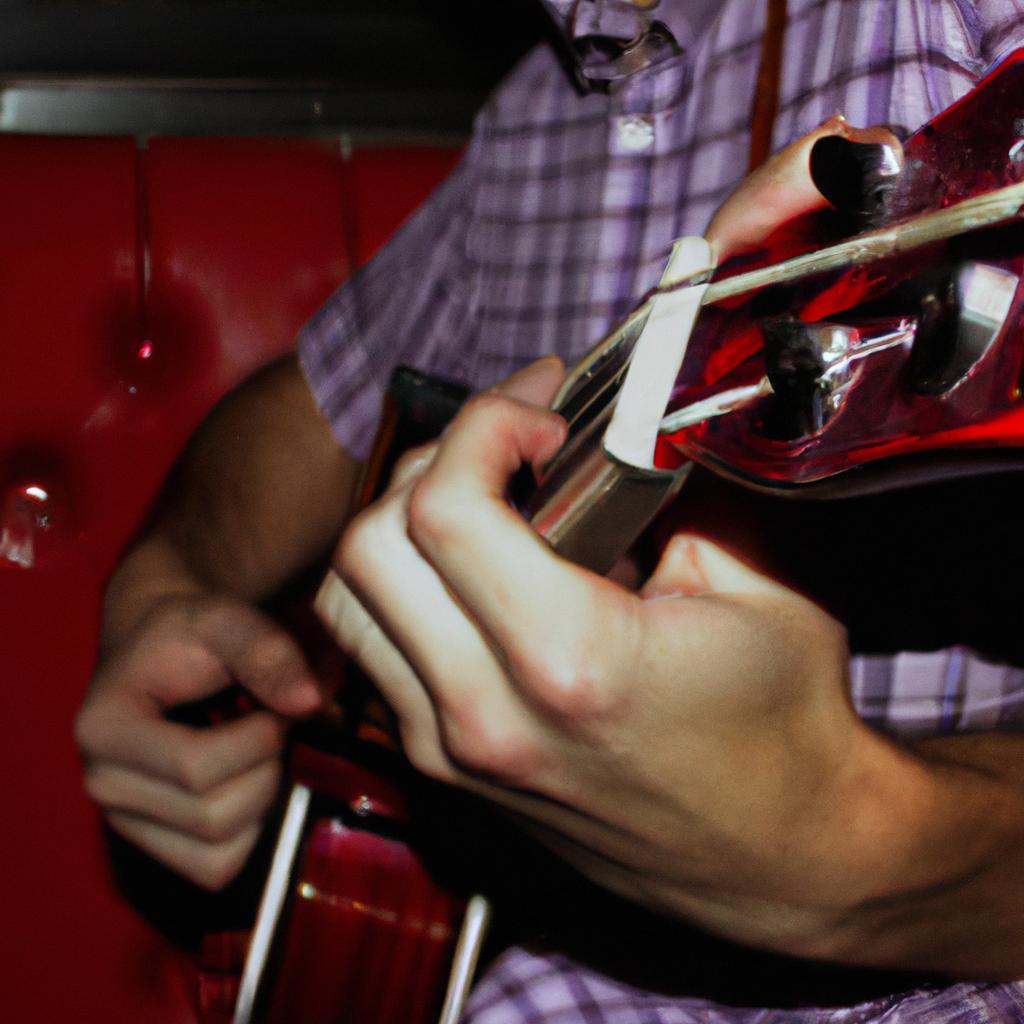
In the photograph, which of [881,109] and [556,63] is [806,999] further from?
[556,63]

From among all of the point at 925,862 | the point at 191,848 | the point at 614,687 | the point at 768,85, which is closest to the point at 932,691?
the point at 925,862

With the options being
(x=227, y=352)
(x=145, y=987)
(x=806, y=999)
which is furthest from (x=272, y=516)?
(x=806, y=999)

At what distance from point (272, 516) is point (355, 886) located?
32 cm

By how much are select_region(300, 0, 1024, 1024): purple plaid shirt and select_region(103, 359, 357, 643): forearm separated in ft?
0.10

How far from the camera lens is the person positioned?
1.08 feet

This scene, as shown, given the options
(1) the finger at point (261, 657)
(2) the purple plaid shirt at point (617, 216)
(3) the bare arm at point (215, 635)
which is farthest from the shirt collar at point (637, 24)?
(1) the finger at point (261, 657)

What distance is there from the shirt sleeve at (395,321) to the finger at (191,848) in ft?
1.08

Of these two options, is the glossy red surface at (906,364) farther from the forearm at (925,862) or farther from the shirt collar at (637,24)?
the shirt collar at (637,24)

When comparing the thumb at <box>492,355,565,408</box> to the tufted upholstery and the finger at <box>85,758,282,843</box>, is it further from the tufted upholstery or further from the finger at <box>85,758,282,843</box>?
the tufted upholstery

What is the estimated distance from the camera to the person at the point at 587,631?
13.0 inches

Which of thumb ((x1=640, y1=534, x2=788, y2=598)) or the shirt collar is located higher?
the shirt collar

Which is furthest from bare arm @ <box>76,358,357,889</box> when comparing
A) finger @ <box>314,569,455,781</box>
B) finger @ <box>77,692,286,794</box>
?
finger @ <box>314,569,455,781</box>

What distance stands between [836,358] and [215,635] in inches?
20.7

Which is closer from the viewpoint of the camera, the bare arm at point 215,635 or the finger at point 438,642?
the finger at point 438,642
